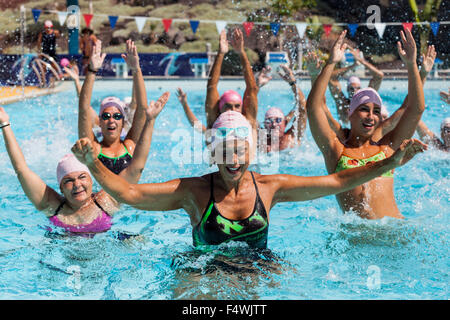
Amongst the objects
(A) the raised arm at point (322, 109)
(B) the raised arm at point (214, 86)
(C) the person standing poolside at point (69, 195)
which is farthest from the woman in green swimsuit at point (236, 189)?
(B) the raised arm at point (214, 86)

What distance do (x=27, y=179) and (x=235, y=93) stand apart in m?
2.68

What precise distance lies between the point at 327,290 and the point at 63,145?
744 centimetres

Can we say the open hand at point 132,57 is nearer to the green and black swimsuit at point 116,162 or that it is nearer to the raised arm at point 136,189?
the green and black swimsuit at point 116,162

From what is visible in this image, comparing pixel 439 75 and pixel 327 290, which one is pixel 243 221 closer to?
pixel 327 290

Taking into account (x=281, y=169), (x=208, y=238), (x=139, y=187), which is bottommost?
(x=281, y=169)

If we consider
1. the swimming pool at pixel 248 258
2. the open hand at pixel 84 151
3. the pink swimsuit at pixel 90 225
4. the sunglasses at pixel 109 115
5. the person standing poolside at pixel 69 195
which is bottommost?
the swimming pool at pixel 248 258

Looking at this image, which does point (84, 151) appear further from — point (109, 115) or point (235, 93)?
point (235, 93)

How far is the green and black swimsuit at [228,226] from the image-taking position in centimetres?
357

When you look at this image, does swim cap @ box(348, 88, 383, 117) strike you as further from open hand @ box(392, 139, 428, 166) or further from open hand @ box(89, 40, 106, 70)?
open hand @ box(89, 40, 106, 70)

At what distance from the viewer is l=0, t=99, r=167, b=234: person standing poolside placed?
13.5 feet

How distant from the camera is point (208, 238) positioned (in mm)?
3617

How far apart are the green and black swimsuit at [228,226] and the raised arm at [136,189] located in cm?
18

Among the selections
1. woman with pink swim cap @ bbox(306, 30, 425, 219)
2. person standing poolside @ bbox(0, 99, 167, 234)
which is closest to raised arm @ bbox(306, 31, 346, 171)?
woman with pink swim cap @ bbox(306, 30, 425, 219)
